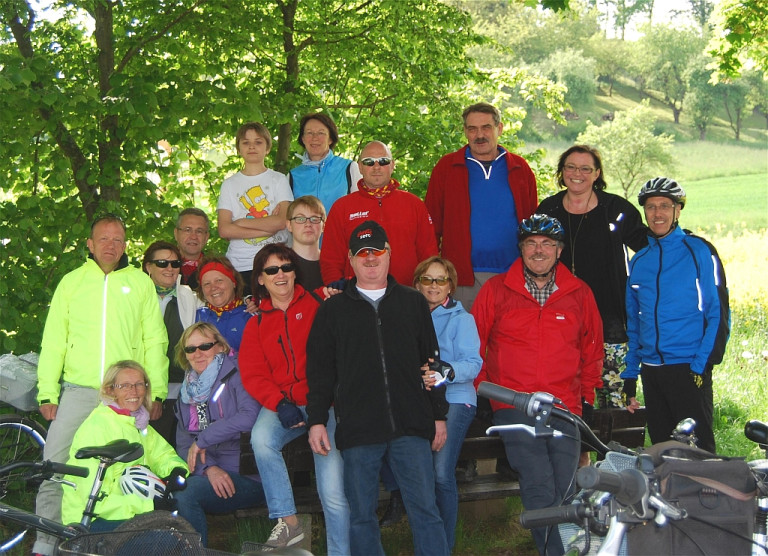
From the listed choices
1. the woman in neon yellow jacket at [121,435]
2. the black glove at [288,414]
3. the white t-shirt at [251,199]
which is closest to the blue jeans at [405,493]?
the black glove at [288,414]

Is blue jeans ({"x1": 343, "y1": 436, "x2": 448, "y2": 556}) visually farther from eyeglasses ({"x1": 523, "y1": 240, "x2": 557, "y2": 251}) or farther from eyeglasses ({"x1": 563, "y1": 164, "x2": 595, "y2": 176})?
eyeglasses ({"x1": 563, "y1": 164, "x2": 595, "y2": 176})

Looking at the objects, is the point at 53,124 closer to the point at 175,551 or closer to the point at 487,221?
the point at 487,221

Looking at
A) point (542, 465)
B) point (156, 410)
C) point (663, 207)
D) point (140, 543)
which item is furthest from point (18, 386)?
point (663, 207)

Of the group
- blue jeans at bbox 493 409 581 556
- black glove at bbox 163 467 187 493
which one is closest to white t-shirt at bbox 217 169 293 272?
black glove at bbox 163 467 187 493

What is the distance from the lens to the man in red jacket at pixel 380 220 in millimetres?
5961

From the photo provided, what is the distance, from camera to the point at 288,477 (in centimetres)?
509

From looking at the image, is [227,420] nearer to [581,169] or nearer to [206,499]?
[206,499]

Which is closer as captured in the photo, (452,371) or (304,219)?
(452,371)

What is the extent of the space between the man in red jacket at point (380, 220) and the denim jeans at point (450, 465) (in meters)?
1.20

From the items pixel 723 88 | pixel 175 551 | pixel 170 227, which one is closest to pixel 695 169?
pixel 723 88

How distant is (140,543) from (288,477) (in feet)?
6.42

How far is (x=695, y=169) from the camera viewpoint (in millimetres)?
48406

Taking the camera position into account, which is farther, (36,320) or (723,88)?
(723,88)

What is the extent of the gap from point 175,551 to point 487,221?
378 cm
